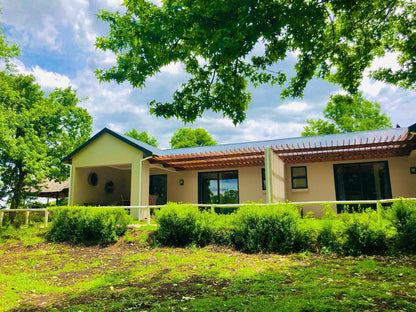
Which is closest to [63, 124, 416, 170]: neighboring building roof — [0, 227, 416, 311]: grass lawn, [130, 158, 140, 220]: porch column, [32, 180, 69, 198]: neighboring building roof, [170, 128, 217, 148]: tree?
[130, 158, 140, 220]: porch column

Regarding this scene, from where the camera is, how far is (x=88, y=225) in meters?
8.83

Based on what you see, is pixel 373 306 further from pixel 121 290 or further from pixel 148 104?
pixel 148 104

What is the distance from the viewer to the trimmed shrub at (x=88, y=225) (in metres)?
8.72

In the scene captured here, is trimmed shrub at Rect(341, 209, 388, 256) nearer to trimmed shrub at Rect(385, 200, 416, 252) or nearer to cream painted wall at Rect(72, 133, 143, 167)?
trimmed shrub at Rect(385, 200, 416, 252)

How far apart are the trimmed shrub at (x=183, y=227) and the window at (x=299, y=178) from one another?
6433mm

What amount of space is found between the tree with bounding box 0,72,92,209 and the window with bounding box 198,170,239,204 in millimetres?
9430

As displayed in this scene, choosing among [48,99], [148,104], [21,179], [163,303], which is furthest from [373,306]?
[48,99]

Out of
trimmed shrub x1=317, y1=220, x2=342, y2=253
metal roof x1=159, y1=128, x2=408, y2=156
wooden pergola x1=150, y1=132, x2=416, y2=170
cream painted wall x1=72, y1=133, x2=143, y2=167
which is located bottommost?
trimmed shrub x1=317, y1=220, x2=342, y2=253

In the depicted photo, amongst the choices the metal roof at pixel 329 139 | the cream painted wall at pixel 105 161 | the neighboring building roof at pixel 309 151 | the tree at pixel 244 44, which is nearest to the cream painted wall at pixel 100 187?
the cream painted wall at pixel 105 161

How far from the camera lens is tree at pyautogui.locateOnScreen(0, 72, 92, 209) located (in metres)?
17.0

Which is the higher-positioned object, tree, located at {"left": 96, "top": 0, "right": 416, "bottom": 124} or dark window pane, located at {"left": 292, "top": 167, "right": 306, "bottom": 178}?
tree, located at {"left": 96, "top": 0, "right": 416, "bottom": 124}

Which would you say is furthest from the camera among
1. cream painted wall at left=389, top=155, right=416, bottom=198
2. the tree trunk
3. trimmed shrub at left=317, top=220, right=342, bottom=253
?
the tree trunk

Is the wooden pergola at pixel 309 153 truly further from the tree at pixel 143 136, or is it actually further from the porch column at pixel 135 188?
the tree at pixel 143 136

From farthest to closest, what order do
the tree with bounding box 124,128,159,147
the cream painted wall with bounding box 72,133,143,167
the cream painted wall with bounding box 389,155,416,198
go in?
the tree with bounding box 124,128,159,147 < the cream painted wall with bounding box 72,133,143,167 < the cream painted wall with bounding box 389,155,416,198
